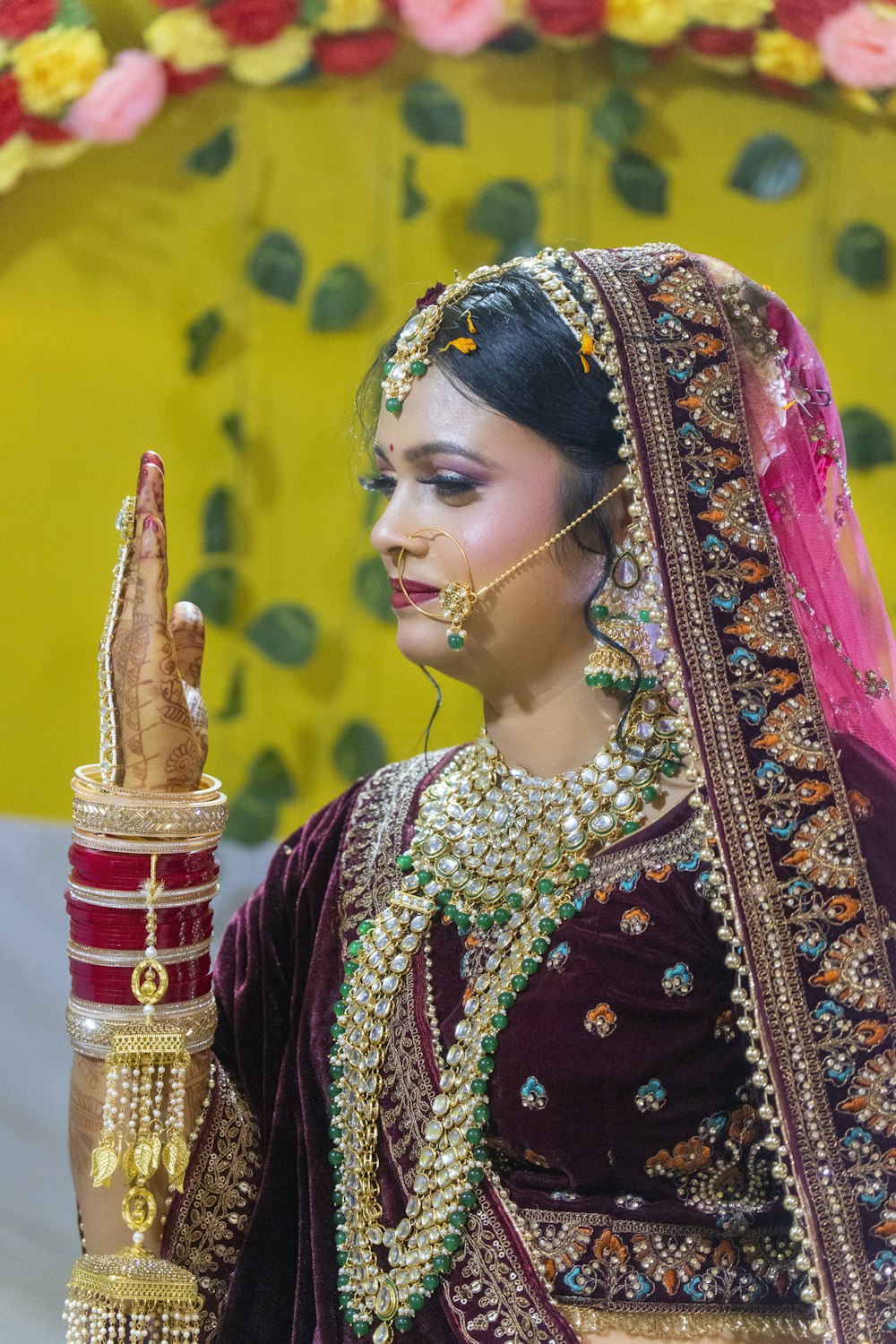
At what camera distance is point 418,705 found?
2482 mm

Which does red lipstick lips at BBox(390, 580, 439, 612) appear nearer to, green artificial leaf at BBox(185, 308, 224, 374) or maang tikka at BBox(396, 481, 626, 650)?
maang tikka at BBox(396, 481, 626, 650)

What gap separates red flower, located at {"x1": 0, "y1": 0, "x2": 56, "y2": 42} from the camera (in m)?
2.06

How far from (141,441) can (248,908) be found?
1034mm

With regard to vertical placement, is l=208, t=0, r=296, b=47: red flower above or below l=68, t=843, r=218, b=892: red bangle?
above

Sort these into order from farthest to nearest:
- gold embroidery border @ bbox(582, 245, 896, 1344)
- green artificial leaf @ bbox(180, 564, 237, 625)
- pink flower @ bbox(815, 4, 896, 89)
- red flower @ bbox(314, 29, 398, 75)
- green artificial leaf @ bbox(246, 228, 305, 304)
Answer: green artificial leaf @ bbox(180, 564, 237, 625), green artificial leaf @ bbox(246, 228, 305, 304), red flower @ bbox(314, 29, 398, 75), pink flower @ bbox(815, 4, 896, 89), gold embroidery border @ bbox(582, 245, 896, 1344)

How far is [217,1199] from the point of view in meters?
1.49

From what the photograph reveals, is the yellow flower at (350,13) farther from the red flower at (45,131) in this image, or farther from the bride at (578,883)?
the bride at (578,883)

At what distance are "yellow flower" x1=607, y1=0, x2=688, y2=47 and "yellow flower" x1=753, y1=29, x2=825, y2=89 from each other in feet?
0.42

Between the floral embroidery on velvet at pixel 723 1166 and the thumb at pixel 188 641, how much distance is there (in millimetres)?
709

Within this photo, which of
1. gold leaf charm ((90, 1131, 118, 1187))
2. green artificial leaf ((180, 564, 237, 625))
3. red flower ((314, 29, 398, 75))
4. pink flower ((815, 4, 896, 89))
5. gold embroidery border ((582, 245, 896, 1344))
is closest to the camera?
gold embroidery border ((582, 245, 896, 1344))

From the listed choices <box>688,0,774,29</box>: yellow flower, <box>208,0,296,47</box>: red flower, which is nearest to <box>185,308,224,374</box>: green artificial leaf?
<box>208,0,296,47</box>: red flower

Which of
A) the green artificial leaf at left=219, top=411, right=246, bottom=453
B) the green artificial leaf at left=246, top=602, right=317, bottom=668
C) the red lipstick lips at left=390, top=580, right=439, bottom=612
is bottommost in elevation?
the green artificial leaf at left=246, top=602, right=317, bottom=668

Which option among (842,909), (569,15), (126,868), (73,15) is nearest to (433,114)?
(569,15)

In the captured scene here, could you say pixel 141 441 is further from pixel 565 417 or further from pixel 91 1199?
pixel 91 1199
